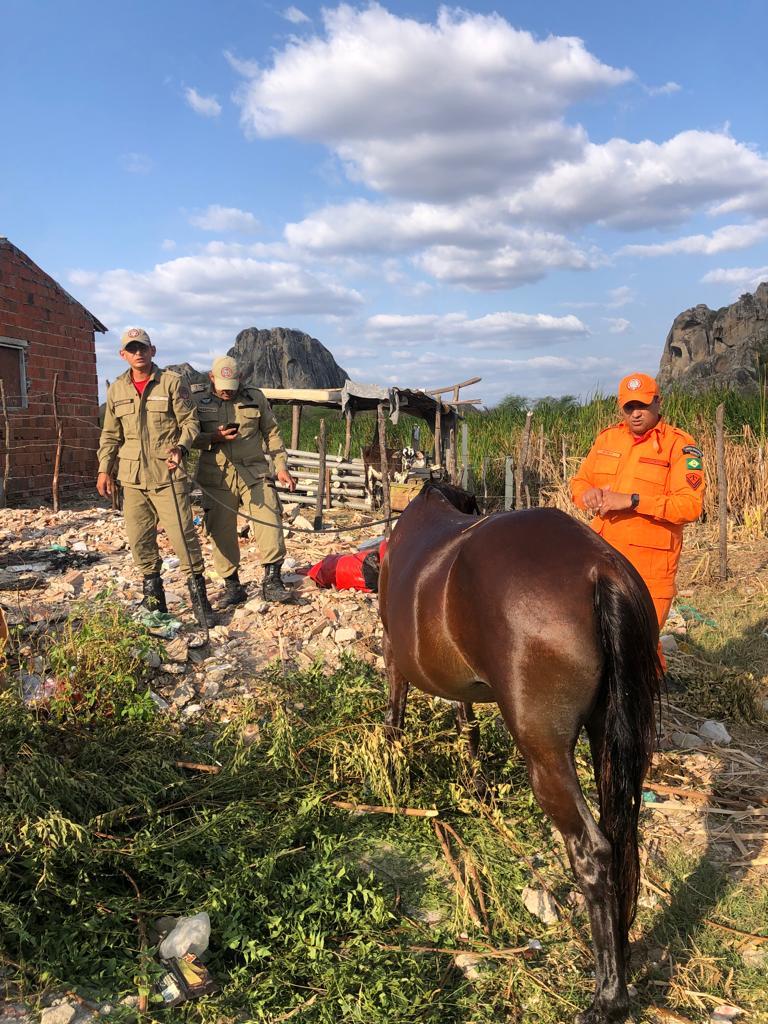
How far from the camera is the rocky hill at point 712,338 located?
106 ft

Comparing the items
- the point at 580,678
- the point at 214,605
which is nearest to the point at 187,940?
the point at 580,678

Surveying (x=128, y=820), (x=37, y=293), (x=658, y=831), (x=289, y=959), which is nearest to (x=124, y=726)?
(x=128, y=820)

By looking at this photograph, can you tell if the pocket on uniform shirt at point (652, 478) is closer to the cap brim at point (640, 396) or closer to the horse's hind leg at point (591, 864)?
the cap brim at point (640, 396)

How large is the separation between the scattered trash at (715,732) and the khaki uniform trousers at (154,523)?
3820 mm

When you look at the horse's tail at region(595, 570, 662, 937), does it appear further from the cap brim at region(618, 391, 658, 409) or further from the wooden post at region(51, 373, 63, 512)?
the wooden post at region(51, 373, 63, 512)

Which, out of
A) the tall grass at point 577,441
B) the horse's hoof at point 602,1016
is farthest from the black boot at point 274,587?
the tall grass at point 577,441

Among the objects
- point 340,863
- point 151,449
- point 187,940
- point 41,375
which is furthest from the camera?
point 41,375

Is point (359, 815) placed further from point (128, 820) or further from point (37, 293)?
point (37, 293)

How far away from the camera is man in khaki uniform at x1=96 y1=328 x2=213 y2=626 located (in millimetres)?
5488

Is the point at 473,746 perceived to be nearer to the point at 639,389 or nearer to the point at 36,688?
the point at 639,389

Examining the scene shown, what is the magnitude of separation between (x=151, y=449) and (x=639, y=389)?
370cm

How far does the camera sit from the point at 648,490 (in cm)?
369

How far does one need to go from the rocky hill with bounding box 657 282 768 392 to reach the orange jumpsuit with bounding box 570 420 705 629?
28350 mm

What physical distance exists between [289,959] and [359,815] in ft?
2.87
